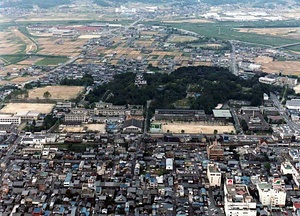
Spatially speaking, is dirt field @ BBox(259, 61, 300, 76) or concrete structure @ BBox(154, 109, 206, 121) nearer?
concrete structure @ BBox(154, 109, 206, 121)

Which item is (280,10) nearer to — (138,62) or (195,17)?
(195,17)

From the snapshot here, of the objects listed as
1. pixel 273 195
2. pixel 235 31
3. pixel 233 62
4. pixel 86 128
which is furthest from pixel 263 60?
pixel 273 195

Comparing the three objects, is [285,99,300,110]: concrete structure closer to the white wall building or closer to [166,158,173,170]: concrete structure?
the white wall building

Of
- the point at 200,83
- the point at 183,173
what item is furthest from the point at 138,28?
the point at 183,173

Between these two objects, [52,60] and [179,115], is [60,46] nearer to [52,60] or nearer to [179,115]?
[52,60]

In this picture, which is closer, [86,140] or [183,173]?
[183,173]

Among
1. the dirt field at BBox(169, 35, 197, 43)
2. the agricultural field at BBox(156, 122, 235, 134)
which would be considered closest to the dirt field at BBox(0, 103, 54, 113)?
the agricultural field at BBox(156, 122, 235, 134)
